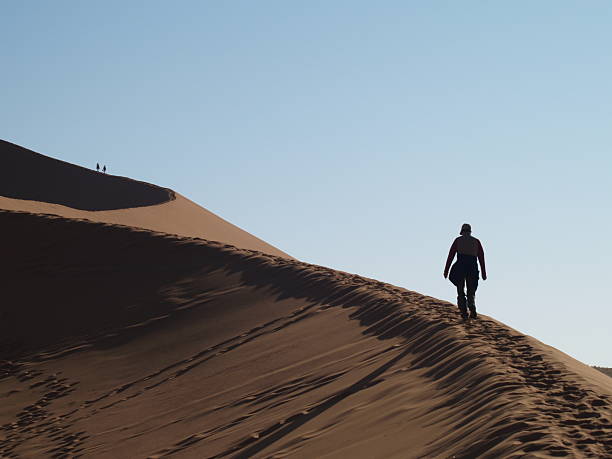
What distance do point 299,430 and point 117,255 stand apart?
1507cm

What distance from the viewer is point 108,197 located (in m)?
56.2

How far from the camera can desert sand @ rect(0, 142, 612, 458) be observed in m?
8.19

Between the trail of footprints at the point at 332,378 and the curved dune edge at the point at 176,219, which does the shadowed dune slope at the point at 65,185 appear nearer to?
the curved dune edge at the point at 176,219

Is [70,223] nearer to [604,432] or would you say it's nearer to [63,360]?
[63,360]

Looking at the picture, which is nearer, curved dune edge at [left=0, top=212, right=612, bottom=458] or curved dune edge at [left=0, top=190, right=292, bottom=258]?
curved dune edge at [left=0, top=212, right=612, bottom=458]

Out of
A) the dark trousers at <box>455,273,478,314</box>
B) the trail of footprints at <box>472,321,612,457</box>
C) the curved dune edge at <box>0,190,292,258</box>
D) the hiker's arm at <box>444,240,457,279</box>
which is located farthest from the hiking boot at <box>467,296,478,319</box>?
the curved dune edge at <box>0,190,292,258</box>

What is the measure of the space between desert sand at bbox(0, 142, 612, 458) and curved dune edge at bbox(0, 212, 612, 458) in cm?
4

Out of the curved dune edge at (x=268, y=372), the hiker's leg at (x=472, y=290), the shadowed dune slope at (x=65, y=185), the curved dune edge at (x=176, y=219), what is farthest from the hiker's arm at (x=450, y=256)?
the shadowed dune slope at (x=65, y=185)

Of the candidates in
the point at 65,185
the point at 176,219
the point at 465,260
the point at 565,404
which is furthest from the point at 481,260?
the point at 65,185

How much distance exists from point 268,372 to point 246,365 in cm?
92

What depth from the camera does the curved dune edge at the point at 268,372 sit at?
8078mm

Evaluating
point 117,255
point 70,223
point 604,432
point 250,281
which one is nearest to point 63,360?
point 250,281

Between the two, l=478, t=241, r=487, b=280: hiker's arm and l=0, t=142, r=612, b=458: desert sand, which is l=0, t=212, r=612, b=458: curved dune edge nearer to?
l=0, t=142, r=612, b=458: desert sand

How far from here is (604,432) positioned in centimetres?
698
